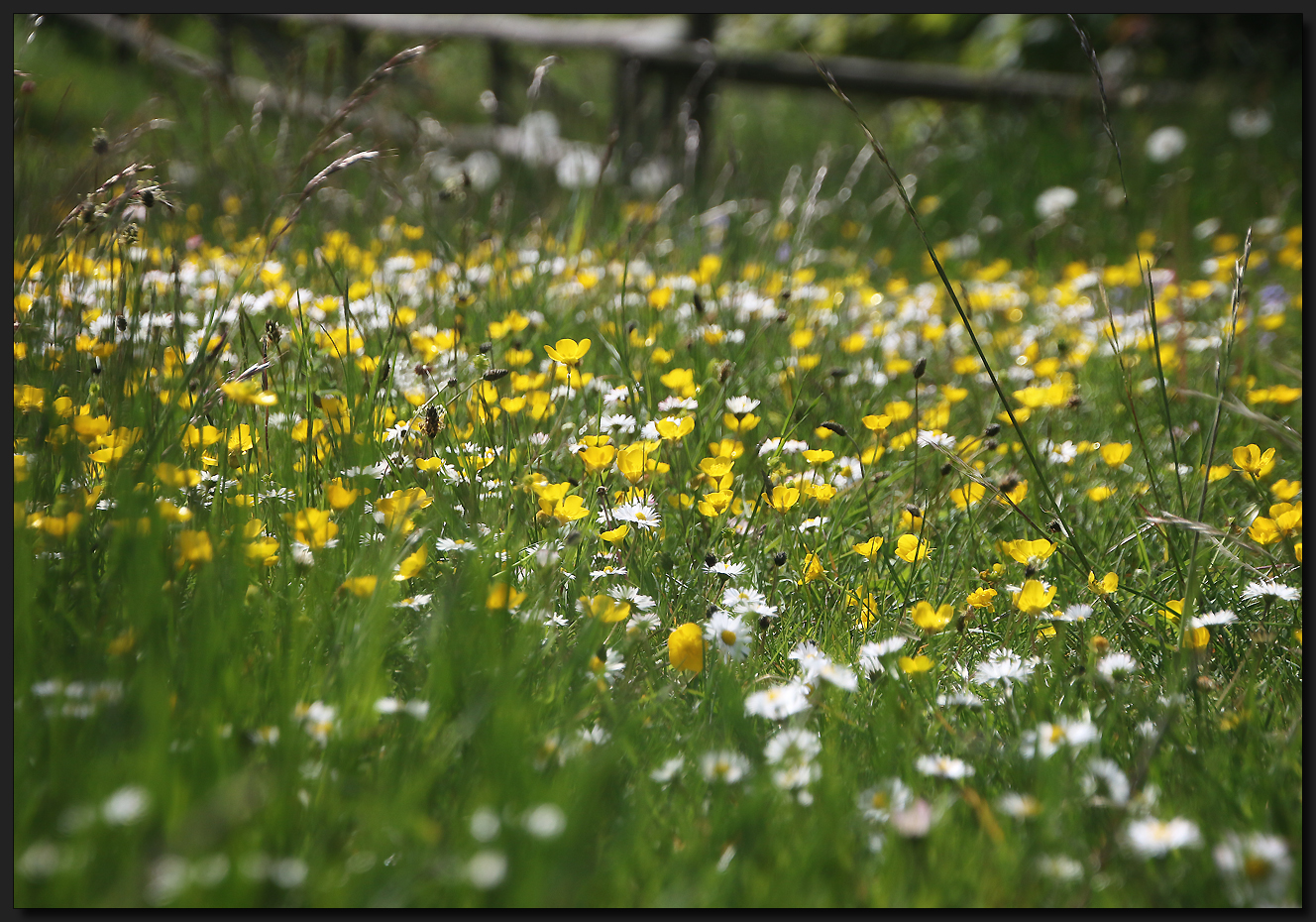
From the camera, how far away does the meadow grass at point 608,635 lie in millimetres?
961

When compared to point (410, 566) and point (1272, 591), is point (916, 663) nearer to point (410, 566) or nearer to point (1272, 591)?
point (1272, 591)

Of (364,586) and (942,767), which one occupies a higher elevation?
(364,586)

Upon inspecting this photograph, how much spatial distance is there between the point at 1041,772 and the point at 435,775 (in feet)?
2.34

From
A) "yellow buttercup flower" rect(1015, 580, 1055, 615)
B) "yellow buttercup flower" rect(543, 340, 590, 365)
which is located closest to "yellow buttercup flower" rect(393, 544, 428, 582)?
"yellow buttercup flower" rect(543, 340, 590, 365)

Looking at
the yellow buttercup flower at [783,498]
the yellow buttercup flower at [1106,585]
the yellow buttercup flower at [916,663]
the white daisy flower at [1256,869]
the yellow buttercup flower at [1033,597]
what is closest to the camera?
the white daisy flower at [1256,869]

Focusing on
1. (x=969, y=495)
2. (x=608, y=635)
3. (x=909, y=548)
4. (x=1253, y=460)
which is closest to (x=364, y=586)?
(x=608, y=635)

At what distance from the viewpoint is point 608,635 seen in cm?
143

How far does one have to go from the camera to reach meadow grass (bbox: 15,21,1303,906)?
0.96 metres

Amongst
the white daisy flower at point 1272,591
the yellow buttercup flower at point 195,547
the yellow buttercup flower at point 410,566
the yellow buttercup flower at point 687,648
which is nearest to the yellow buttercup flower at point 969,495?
the white daisy flower at point 1272,591

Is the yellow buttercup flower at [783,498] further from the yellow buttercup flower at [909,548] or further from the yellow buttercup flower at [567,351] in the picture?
the yellow buttercup flower at [567,351]

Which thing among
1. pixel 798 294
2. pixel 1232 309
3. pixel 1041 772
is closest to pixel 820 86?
pixel 798 294

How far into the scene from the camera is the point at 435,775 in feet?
3.42

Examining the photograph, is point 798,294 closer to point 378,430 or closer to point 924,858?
point 378,430

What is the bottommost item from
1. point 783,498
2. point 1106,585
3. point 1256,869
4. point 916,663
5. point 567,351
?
point 1256,869
